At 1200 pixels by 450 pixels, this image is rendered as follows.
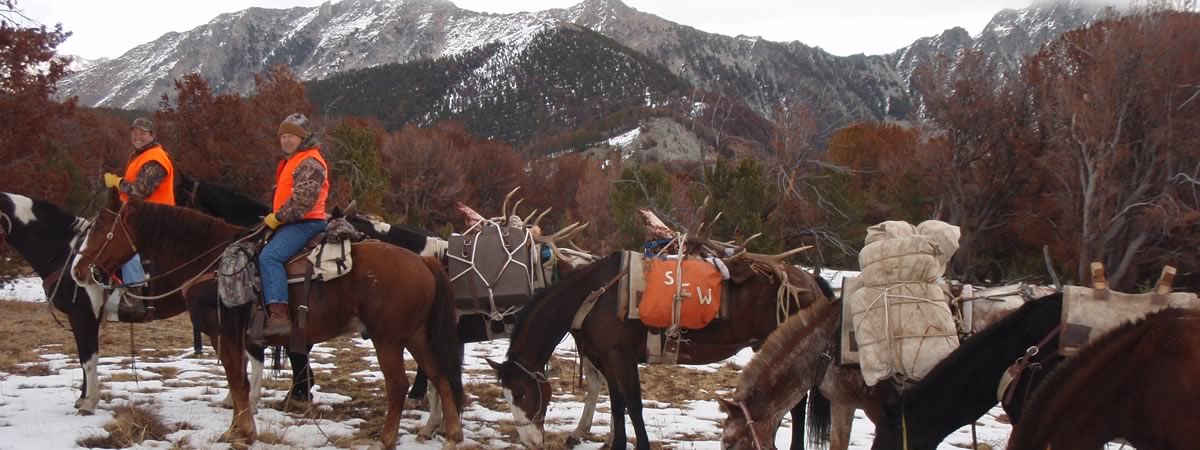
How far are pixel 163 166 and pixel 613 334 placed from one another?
3.78m

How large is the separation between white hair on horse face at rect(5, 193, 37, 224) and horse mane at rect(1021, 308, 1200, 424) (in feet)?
22.8


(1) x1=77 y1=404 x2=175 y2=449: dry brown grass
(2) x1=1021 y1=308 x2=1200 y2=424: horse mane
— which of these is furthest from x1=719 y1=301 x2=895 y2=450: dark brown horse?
(1) x1=77 y1=404 x2=175 y2=449: dry brown grass

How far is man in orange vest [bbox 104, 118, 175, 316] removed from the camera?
5.52m

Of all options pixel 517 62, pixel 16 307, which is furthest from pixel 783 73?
pixel 16 307

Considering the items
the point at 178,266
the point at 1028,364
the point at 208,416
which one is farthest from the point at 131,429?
the point at 1028,364

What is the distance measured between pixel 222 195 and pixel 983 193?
2512 centimetres

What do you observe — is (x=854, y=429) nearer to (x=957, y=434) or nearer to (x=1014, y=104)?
(x=957, y=434)

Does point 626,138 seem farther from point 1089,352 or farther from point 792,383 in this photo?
point 1089,352

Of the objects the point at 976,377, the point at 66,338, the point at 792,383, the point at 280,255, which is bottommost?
the point at 66,338

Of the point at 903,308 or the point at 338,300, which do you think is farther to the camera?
the point at 338,300

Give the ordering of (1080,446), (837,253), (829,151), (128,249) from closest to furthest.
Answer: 1. (1080,446)
2. (128,249)
3. (837,253)
4. (829,151)

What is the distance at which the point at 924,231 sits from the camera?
430 cm

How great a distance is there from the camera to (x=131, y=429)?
187 inches

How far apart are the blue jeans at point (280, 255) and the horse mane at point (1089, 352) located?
425 cm
